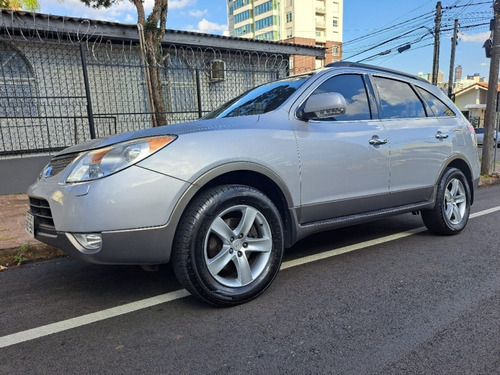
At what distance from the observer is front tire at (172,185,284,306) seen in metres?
2.49

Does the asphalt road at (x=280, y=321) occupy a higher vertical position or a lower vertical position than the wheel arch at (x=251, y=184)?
lower

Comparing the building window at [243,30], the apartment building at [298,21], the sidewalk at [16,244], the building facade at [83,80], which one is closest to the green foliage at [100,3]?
the building facade at [83,80]

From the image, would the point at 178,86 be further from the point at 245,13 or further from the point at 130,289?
the point at 245,13

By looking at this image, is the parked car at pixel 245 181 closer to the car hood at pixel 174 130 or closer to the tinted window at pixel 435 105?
the car hood at pixel 174 130

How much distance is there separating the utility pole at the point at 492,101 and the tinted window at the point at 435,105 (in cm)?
583

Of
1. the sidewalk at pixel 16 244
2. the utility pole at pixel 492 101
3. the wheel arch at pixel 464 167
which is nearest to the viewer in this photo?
the sidewalk at pixel 16 244

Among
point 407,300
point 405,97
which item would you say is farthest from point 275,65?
point 407,300

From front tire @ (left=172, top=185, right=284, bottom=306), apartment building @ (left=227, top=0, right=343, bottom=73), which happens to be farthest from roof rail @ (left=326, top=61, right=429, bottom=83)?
apartment building @ (left=227, top=0, right=343, bottom=73)

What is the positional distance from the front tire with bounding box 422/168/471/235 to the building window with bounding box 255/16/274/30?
7344 cm

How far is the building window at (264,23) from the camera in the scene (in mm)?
71438

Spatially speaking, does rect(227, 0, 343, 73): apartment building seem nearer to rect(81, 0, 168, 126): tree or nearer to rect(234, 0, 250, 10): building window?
rect(234, 0, 250, 10): building window

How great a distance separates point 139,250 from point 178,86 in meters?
9.05

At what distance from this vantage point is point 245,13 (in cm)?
7838

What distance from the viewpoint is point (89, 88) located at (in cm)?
791
